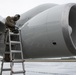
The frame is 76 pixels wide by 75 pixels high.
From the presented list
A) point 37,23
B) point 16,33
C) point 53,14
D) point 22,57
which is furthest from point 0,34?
point 53,14

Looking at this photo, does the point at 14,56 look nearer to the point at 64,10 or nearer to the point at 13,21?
the point at 13,21

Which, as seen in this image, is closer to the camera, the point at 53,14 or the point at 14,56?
the point at 53,14

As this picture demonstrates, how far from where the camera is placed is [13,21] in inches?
236

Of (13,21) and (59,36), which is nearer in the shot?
(59,36)

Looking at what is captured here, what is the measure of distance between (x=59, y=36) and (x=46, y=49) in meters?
0.58

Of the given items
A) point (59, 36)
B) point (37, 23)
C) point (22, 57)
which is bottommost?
point (22, 57)

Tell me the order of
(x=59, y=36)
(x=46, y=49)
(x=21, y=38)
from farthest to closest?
(x=21, y=38) < (x=46, y=49) < (x=59, y=36)

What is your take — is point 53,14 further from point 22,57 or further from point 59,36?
point 22,57

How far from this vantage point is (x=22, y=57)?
5980mm

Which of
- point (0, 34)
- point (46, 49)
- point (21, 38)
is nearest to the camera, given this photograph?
point (46, 49)

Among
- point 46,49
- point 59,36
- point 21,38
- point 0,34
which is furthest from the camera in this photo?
point 0,34

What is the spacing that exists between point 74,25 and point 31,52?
1.42 m

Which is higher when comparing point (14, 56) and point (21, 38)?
point (21, 38)

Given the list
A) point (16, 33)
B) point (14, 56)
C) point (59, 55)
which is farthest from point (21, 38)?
point (59, 55)
